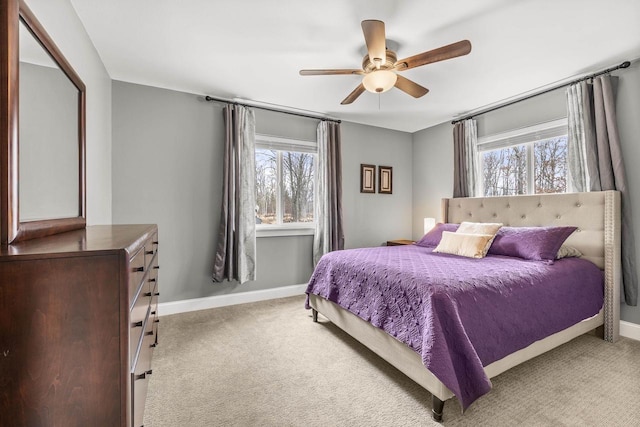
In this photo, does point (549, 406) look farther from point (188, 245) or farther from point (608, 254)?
point (188, 245)

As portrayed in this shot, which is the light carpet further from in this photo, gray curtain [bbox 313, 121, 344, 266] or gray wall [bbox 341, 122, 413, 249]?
gray wall [bbox 341, 122, 413, 249]

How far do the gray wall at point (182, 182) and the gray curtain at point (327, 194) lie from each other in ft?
0.57

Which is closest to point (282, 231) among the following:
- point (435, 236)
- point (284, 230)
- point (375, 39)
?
point (284, 230)

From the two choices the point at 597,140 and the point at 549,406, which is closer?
the point at 549,406

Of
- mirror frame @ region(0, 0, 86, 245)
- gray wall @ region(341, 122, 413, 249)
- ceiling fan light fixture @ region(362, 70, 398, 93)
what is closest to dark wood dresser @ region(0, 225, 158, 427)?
mirror frame @ region(0, 0, 86, 245)

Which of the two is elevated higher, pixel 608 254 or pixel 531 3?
pixel 531 3

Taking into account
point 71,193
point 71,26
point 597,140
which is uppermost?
point 71,26

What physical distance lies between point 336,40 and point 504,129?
99.5 inches

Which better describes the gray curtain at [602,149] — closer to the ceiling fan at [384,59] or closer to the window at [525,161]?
the window at [525,161]

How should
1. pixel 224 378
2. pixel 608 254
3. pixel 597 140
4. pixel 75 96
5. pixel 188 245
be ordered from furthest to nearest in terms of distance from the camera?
pixel 188 245
pixel 597 140
pixel 608 254
pixel 224 378
pixel 75 96

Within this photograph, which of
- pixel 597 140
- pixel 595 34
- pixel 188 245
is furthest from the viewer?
pixel 188 245

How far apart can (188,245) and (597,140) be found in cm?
421

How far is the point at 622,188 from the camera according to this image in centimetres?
253

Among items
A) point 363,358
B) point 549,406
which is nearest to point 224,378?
point 363,358
